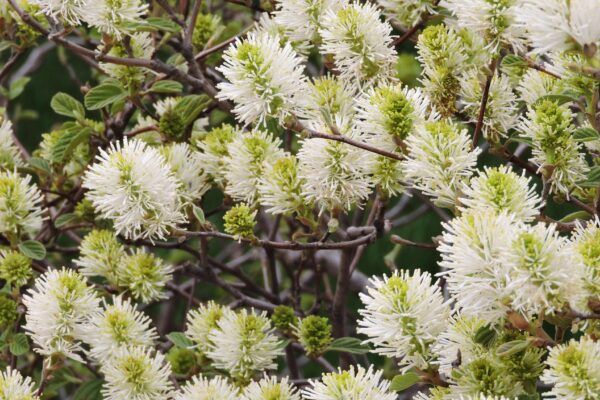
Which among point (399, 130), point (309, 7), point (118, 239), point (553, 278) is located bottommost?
point (553, 278)

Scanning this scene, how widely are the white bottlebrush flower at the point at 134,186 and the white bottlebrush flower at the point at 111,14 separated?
0.65ft

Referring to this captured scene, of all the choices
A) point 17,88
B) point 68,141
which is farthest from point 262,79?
point 17,88

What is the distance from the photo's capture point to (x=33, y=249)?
156 cm

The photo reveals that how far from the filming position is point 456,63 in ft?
4.51

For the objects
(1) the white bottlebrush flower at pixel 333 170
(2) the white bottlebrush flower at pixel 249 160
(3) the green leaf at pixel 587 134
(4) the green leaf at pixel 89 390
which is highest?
(2) the white bottlebrush flower at pixel 249 160

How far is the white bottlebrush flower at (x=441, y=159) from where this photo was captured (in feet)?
3.81

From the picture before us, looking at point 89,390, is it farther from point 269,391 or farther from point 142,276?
point 269,391

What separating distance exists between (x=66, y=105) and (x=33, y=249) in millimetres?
266

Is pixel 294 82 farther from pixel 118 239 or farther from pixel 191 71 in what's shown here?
pixel 118 239

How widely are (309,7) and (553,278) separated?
62cm

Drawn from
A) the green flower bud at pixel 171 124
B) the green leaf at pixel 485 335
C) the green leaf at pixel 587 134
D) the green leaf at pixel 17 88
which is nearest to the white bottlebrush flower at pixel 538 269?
the green leaf at pixel 485 335

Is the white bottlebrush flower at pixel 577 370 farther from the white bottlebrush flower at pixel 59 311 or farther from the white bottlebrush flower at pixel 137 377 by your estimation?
the white bottlebrush flower at pixel 59 311

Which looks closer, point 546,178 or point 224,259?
point 546,178

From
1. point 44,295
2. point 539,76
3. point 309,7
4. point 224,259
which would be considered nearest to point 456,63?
point 539,76
